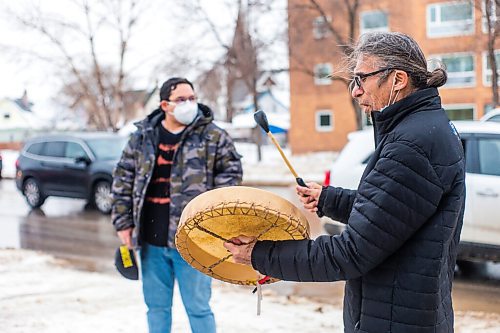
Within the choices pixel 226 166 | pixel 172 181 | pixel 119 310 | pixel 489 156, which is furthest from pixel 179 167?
pixel 489 156

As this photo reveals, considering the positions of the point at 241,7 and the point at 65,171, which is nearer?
the point at 65,171

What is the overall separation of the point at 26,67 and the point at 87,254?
21242 mm

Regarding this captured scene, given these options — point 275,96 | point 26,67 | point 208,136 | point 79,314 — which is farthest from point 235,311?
point 275,96

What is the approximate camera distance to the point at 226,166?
3.61m

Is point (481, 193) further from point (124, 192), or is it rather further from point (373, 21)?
point (373, 21)

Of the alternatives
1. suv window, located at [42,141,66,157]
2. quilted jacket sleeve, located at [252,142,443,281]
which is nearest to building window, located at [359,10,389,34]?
suv window, located at [42,141,66,157]

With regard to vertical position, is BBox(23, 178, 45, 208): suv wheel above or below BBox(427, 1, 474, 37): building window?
below

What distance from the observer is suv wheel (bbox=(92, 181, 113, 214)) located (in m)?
12.8

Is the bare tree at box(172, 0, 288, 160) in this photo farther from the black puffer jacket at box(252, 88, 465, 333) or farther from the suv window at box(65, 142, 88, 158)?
the black puffer jacket at box(252, 88, 465, 333)

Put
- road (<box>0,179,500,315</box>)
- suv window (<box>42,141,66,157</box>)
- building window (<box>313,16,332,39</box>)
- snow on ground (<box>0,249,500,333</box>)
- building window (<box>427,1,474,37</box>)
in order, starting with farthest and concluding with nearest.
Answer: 1. building window (<box>427,1,474,37</box>)
2. building window (<box>313,16,332,39</box>)
3. suv window (<box>42,141,66,157</box>)
4. road (<box>0,179,500,315</box>)
5. snow on ground (<box>0,249,500,333</box>)

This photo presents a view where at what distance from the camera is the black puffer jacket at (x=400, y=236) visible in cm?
170

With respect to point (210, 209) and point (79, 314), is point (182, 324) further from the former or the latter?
point (210, 209)

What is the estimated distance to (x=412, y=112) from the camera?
5.98 ft

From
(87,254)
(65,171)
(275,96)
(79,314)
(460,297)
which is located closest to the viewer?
(79,314)
